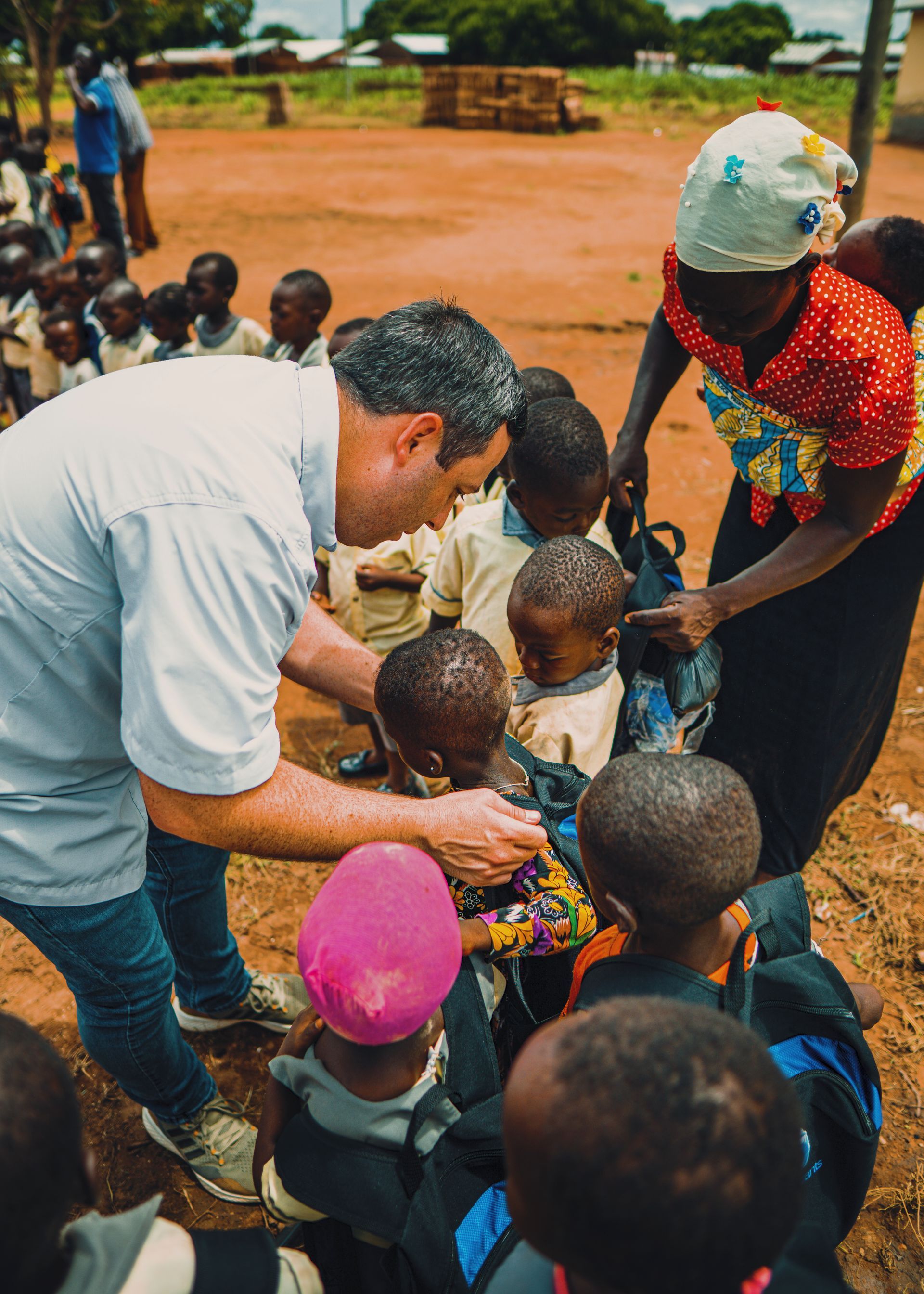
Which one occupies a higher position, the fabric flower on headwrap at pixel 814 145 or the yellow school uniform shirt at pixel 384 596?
the fabric flower on headwrap at pixel 814 145

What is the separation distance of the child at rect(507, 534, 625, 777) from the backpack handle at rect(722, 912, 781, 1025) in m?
0.78

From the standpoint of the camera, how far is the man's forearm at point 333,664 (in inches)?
89.9

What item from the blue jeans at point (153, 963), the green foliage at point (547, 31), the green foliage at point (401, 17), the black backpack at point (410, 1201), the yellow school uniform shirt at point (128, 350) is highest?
the green foliage at point (401, 17)

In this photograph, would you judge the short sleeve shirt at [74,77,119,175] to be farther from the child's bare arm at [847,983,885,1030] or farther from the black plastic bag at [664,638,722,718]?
the child's bare arm at [847,983,885,1030]

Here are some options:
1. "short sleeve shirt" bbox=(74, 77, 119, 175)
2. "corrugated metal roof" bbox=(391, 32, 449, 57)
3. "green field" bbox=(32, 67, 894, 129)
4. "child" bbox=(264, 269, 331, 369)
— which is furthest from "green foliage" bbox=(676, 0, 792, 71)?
"child" bbox=(264, 269, 331, 369)

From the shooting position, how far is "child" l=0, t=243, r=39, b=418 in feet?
20.3

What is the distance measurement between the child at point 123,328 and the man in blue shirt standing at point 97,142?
5906mm

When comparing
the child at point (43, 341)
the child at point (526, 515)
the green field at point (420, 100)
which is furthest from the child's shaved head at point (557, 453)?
the green field at point (420, 100)

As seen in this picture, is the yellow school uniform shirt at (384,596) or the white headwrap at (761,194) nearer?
the white headwrap at (761,194)

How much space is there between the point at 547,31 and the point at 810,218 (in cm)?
3764

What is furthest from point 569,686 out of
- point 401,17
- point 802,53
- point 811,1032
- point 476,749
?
point 401,17

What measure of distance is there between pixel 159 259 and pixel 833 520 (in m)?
11.7

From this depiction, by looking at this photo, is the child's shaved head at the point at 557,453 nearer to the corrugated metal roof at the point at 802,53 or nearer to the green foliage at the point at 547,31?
the green foliage at the point at 547,31

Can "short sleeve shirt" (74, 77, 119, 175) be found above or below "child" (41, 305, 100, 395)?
above
